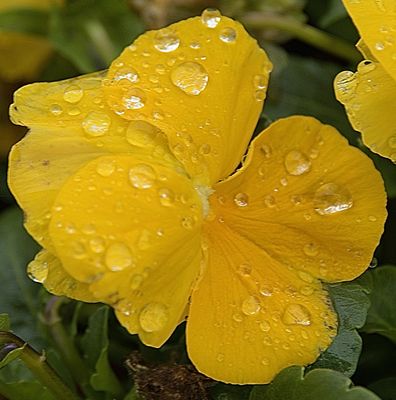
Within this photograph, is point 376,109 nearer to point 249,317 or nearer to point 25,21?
point 249,317

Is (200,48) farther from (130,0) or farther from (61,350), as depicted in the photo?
(130,0)

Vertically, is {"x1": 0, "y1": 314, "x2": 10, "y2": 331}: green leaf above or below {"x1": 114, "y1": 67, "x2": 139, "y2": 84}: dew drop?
below

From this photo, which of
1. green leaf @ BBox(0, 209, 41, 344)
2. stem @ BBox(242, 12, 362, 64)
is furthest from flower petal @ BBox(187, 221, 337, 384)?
stem @ BBox(242, 12, 362, 64)

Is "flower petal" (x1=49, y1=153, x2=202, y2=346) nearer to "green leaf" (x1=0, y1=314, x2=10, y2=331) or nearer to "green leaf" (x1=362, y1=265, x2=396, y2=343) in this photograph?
"green leaf" (x1=0, y1=314, x2=10, y2=331)

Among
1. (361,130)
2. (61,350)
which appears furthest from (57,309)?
(361,130)

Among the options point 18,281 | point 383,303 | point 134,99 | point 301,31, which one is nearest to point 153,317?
point 134,99

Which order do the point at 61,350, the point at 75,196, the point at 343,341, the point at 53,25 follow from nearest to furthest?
the point at 75,196, the point at 343,341, the point at 61,350, the point at 53,25
